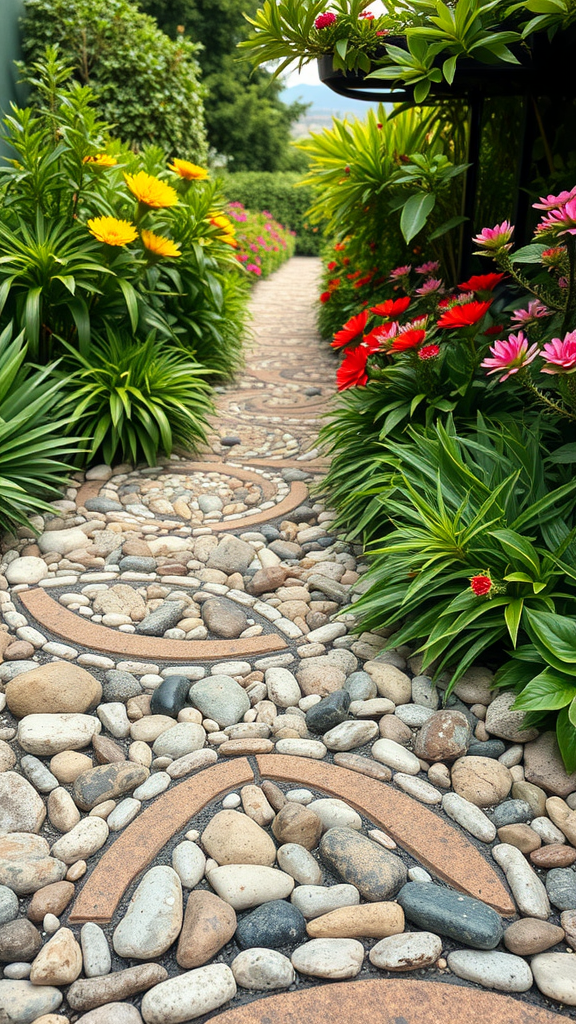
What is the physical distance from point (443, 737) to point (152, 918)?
706 millimetres

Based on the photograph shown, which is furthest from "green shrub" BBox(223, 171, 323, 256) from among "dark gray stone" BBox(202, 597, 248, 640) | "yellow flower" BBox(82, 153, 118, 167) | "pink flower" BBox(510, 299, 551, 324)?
"dark gray stone" BBox(202, 597, 248, 640)

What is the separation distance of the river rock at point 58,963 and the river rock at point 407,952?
1.51 ft

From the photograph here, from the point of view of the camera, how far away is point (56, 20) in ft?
22.6

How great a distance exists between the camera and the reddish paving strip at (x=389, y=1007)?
1021 millimetres

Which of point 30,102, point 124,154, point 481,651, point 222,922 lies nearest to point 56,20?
point 30,102

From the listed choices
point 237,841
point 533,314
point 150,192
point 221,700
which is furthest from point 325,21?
point 237,841

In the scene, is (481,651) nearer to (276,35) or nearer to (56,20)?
(276,35)

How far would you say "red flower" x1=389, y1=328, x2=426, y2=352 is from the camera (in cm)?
212

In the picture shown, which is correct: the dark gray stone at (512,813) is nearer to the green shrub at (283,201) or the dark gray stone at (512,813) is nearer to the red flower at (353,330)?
the red flower at (353,330)

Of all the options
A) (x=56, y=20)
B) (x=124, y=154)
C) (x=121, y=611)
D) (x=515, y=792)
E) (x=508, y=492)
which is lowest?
(x=121, y=611)

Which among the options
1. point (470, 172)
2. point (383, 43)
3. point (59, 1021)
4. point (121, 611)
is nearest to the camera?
point (59, 1021)

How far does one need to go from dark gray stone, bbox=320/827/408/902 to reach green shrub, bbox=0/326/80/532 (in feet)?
5.02

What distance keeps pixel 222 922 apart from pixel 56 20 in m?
8.18

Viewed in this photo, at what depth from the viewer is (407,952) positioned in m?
1.11
